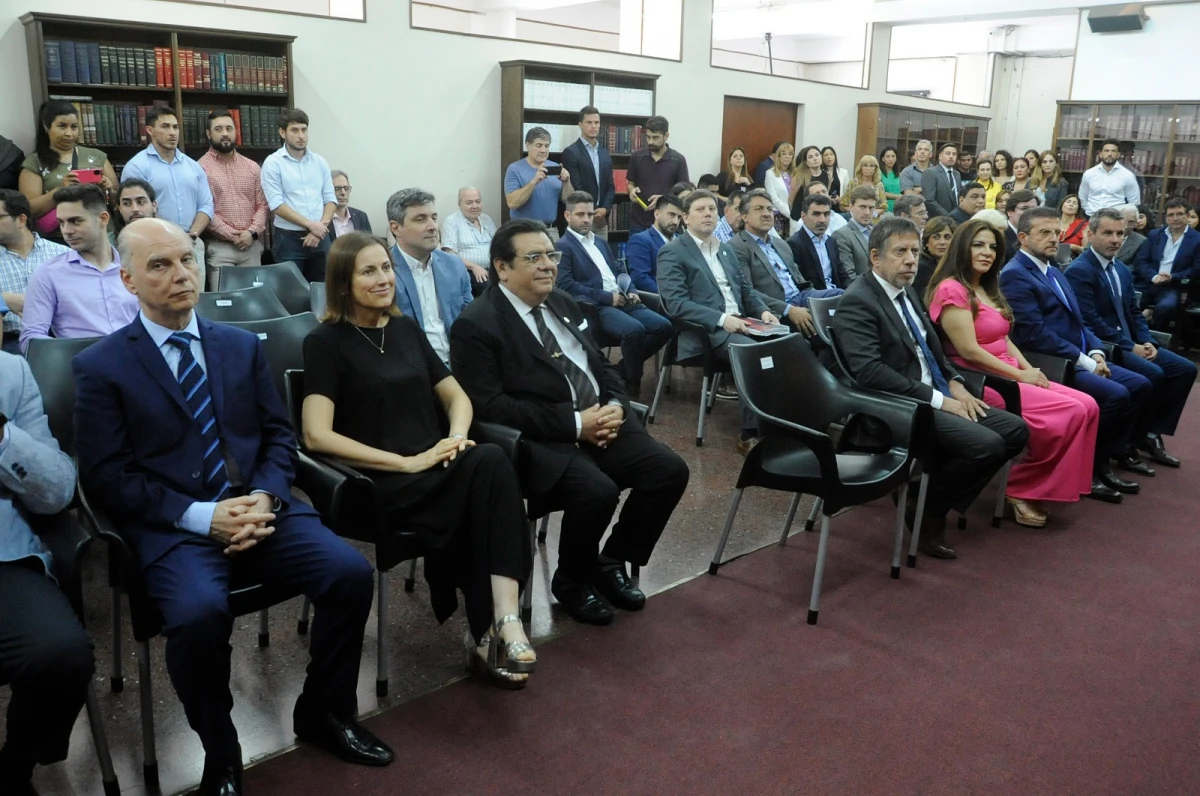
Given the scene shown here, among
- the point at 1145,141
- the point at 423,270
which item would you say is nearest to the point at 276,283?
the point at 423,270

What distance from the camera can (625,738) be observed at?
2352 millimetres

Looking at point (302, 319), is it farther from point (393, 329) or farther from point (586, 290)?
point (586, 290)

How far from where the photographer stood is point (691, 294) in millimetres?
5035

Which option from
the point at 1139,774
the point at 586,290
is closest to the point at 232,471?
the point at 1139,774

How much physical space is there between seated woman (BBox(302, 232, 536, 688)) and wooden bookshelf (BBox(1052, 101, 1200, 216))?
1129 centimetres

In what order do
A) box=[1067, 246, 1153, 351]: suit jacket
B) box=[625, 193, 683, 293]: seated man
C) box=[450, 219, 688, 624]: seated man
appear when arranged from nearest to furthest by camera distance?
box=[450, 219, 688, 624]: seated man < box=[1067, 246, 1153, 351]: suit jacket < box=[625, 193, 683, 293]: seated man

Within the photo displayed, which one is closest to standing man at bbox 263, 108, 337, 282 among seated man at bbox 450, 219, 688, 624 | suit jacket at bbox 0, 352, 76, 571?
seated man at bbox 450, 219, 688, 624

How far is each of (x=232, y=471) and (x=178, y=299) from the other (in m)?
0.44

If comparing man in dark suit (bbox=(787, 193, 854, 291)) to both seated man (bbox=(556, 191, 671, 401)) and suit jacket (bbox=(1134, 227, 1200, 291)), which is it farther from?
suit jacket (bbox=(1134, 227, 1200, 291))

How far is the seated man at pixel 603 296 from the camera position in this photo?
5.34 metres

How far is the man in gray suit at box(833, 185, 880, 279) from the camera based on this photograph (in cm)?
605

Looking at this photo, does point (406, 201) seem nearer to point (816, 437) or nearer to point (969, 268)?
point (816, 437)

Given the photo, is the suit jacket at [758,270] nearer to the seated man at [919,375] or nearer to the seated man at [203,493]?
the seated man at [919,375]

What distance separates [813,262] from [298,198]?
3.26 m
